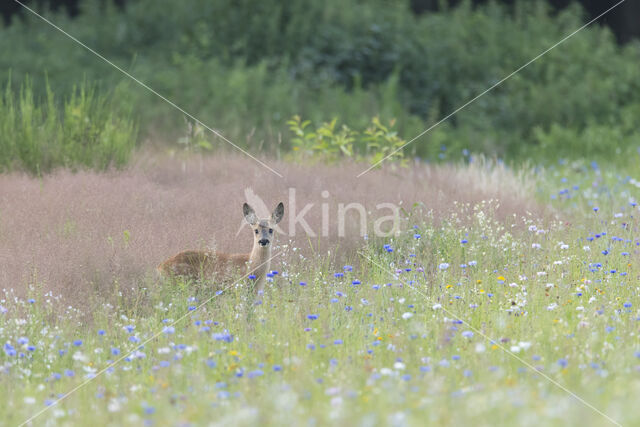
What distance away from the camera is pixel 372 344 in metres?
5.03

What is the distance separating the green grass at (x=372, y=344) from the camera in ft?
13.2

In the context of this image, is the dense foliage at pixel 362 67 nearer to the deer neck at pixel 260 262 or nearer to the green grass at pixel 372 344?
the green grass at pixel 372 344

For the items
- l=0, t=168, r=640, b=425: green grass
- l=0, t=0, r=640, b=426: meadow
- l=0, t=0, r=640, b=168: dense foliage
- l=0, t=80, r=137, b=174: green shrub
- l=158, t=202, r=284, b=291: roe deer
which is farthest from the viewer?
l=0, t=0, r=640, b=168: dense foliage

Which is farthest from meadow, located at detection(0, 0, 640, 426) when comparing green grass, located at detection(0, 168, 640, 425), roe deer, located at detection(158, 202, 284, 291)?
roe deer, located at detection(158, 202, 284, 291)

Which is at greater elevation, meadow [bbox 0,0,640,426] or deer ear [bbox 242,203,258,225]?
deer ear [bbox 242,203,258,225]

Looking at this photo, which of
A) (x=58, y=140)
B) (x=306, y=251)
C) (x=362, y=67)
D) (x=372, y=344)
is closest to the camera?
(x=372, y=344)

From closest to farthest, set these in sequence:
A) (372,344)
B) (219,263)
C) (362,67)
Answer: (372,344), (219,263), (362,67)

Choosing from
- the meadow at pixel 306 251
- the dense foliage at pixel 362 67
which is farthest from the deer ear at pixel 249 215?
the dense foliage at pixel 362 67

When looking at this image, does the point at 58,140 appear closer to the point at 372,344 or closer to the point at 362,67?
the point at 372,344

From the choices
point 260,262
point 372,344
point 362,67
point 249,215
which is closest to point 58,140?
point 249,215

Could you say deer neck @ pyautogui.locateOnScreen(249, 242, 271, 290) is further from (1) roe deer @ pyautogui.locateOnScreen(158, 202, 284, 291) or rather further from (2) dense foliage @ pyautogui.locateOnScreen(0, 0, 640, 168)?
(2) dense foliage @ pyautogui.locateOnScreen(0, 0, 640, 168)

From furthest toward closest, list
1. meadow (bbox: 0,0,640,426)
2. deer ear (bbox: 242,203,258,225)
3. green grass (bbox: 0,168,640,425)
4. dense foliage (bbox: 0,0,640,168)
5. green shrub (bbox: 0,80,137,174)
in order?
dense foliage (bbox: 0,0,640,168) < green shrub (bbox: 0,80,137,174) < deer ear (bbox: 242,203,258,225) < meadow (bbox: 0,0,640,426) < green grass (bbox: 0,168,640,425)

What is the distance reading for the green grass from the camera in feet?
13.2

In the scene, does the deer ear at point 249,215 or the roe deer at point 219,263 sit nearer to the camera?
the roe deer at point 219,263
